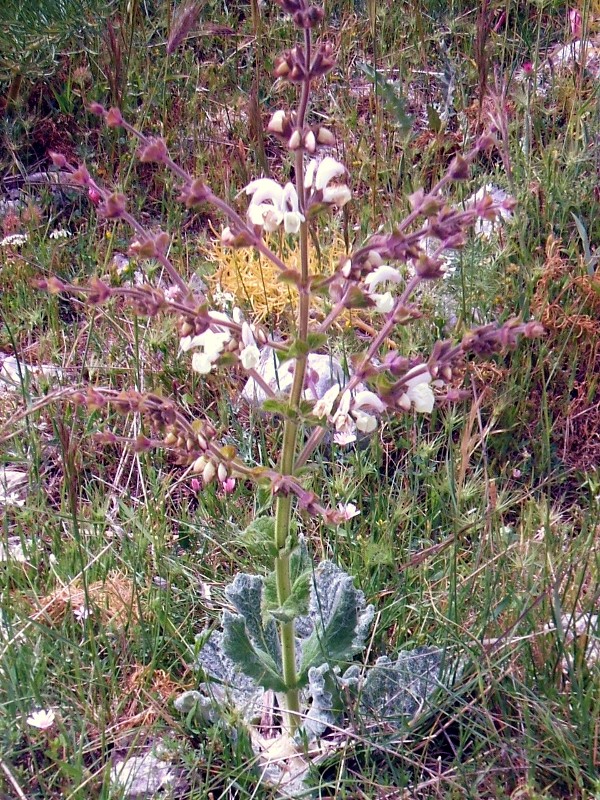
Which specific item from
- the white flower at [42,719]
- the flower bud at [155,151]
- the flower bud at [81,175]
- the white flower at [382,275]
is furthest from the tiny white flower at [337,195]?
the white flower at [42,719]

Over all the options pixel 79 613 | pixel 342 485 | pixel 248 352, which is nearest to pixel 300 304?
pixel 248 352

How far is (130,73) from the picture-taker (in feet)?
11.1

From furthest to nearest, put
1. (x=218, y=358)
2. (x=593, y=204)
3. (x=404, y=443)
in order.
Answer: (x=593, y=204), (x=404, y=443), (x=218, y=358)

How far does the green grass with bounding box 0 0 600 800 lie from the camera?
1.47 m

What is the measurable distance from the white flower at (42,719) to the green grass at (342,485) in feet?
0.08

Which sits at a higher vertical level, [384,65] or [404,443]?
[384,65]

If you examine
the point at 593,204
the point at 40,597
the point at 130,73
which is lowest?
the point at 40,597

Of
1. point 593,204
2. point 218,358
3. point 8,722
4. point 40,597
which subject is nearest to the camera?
point 218,358

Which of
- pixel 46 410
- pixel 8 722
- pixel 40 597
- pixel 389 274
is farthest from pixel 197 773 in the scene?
pixel 46 410

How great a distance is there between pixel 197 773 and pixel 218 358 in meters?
0.80

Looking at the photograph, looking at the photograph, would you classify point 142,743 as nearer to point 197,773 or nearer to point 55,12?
point 197,773

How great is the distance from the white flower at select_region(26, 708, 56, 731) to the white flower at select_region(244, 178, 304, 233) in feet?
3.13

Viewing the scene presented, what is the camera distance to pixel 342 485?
1960mm

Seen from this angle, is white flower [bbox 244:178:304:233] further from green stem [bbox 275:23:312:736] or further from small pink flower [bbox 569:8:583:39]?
small pink flower [bbox 569:8:583:39]
